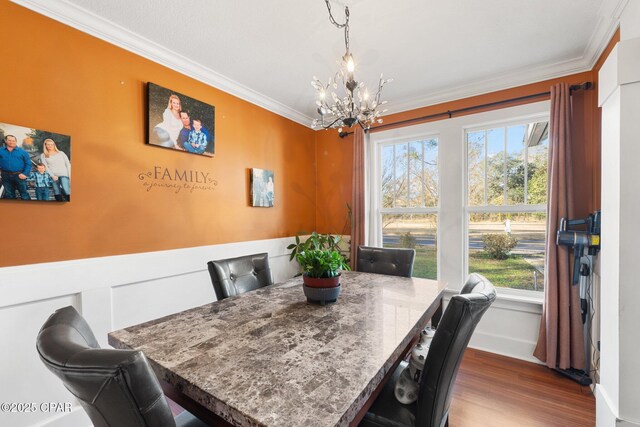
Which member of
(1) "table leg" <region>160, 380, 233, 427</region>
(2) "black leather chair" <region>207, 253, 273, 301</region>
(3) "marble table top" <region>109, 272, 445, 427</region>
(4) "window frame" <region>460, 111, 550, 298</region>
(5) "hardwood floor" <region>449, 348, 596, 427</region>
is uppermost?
(4) "window frame" <region>460, 111, 550, 298</region>

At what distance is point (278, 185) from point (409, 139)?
67.4 inches

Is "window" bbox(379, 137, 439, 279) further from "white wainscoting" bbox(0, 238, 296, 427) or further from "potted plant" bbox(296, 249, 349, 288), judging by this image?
"white wainscoting" bbox(0, 238, 296, 427)

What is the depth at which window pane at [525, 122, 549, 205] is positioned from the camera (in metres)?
2.75

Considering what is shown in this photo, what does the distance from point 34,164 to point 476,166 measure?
3693 millimetres

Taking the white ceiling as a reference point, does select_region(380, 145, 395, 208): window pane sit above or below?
below

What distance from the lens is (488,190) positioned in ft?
9.81

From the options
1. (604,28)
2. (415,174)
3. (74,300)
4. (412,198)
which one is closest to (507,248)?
(412,198)

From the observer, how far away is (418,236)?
342 cm

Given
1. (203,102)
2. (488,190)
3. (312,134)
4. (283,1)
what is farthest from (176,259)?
(488,190)

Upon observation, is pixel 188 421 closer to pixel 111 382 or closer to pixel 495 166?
pixel 111 382

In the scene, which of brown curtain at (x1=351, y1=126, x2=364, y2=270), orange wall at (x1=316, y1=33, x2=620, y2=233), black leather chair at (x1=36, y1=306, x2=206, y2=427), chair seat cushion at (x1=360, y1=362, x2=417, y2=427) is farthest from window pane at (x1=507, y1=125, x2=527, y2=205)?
black leather chair at (x1=36, y1=306, x2=206, y2=427)

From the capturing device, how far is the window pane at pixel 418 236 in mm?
3291

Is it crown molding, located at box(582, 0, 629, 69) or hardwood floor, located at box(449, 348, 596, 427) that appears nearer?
crown molding, located at box(582, 0, 629, 69)

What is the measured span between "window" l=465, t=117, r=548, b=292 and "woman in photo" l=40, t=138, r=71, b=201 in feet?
11.4
